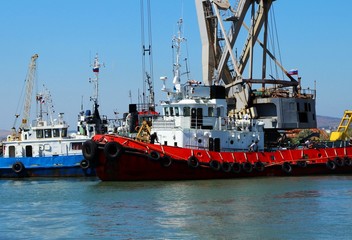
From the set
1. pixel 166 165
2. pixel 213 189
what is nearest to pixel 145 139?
pixel 166 165

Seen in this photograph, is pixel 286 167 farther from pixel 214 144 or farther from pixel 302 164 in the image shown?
pixel 214 144

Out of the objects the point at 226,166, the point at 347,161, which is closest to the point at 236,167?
the point at 226,166

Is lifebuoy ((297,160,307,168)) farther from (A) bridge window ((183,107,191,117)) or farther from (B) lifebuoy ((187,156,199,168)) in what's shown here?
(A) bridge window ((183,107,191,117))

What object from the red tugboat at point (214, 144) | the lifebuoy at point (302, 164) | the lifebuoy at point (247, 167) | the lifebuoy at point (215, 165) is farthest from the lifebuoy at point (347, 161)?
the lifebuoy at point (215, 165)

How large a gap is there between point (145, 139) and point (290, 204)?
9.05m

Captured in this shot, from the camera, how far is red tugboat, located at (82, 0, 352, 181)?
26.7 meters

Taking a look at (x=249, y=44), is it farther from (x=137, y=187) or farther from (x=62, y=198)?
(x=62, y=198)

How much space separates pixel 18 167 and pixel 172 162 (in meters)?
8.88

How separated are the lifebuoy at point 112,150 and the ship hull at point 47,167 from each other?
5343 millimetres

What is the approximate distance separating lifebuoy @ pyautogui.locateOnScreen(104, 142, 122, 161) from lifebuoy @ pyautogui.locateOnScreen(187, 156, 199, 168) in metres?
2.71

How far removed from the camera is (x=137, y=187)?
25188 mm

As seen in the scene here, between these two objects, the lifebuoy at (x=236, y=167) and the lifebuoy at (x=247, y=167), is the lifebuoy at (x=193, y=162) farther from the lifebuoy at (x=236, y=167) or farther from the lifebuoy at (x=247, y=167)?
the lifebuoy at (x=247, y=167)

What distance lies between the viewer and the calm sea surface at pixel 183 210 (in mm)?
17109

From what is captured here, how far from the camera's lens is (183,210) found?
65.9ft
